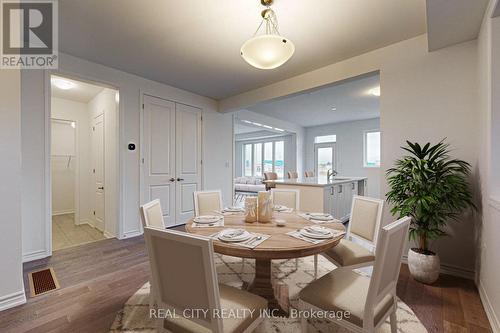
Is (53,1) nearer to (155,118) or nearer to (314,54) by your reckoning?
(155,118)

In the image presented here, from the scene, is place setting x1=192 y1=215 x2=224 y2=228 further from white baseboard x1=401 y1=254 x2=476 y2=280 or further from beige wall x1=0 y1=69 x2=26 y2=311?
white baseboard x1=401 y1=254 x2=476 y2=280

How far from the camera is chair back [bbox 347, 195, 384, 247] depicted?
1852mm

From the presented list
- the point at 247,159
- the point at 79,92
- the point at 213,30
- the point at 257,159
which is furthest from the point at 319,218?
the point at 247,159

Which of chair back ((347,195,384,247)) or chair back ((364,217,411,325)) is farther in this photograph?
chair back ((347,195,384,247))

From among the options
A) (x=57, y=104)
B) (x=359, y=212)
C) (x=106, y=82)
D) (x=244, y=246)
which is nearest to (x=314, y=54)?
(x=359, y=212)

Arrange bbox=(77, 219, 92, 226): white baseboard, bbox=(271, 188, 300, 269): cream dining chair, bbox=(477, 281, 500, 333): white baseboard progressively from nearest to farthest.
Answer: bbox=(477, 281, 500, 333): white baseboard → bbox=(271, 188, 300, 269): cream dining chair → bbox=(77, 219, 92, 226): white baseboard

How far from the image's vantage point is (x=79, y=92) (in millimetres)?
4113

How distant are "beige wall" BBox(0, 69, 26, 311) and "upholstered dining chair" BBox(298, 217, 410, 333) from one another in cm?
233

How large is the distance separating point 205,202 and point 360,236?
1644mm

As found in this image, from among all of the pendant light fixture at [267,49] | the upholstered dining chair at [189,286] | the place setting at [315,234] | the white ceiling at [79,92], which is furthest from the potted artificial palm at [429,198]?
the white ceiling at [79,92]

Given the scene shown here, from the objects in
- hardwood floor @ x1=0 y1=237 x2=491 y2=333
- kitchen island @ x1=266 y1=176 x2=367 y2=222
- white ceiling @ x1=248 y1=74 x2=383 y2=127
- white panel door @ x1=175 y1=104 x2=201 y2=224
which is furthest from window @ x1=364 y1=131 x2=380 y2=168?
white panel door @ x1=175 y1=104 x2=201 y2=224

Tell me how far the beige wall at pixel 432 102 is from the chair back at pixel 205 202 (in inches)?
83.0

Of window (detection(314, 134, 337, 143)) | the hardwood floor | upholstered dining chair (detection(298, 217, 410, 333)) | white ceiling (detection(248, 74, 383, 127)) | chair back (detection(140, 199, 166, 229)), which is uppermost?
white ceiling (detection(248, 74, 383, 127))

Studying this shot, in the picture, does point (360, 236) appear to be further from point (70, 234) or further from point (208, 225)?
point (70, 234)
